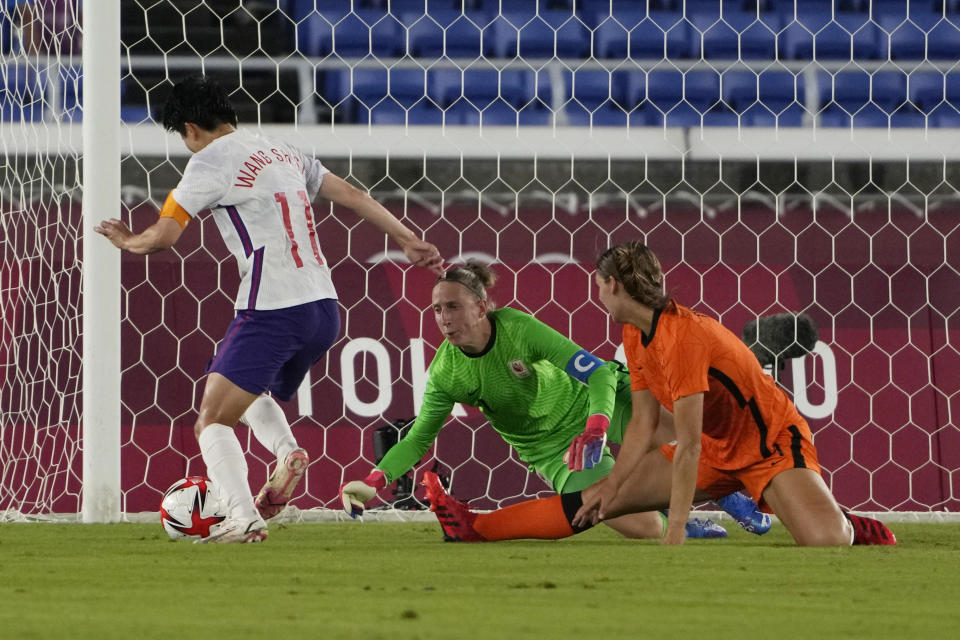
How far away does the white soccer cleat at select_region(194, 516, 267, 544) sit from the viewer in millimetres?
3244

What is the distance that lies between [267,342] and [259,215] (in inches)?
12.9

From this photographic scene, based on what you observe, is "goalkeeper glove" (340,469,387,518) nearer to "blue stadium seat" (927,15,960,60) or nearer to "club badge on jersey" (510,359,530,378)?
"club badge on jersey" (510,359,530,378)

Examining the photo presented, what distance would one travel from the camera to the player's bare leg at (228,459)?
10.7ft

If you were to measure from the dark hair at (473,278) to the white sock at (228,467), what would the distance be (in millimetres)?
684

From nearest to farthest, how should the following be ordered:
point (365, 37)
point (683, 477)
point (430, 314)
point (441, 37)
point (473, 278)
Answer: point (683, 477) < point (473, 278) < point (430, 314) < point (365, 37) < point (441, 37)

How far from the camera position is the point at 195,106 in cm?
334

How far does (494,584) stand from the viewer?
7.18 ft

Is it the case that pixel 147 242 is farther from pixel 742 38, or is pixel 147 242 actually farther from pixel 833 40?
pixel 833 40

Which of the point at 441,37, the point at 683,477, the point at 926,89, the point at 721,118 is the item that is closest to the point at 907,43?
the point at 926,89

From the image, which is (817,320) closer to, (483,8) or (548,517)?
(548,517)

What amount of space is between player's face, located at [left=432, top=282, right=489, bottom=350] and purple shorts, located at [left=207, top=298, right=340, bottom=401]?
30 cm

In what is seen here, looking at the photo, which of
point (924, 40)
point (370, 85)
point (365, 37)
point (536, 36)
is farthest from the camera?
point (924, 40)

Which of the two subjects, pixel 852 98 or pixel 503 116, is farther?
pixel 852 98

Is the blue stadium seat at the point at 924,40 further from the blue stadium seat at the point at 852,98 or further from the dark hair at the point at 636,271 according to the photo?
the dark hair at the point at 636,271
